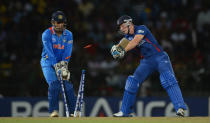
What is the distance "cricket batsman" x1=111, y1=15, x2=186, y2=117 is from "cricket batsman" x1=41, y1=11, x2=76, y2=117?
2.97 ft

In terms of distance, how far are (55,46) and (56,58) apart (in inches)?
9.4

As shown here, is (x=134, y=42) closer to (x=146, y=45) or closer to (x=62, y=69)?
(x=146, y=45)

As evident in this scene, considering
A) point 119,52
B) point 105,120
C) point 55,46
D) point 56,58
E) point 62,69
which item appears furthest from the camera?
point 56,58

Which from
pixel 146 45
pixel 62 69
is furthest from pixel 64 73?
pixel 146 45

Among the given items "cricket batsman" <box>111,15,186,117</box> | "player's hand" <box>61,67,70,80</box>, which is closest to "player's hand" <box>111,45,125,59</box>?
"cricket batsman" <box>111,15,186,117</box>

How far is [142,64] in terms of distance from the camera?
329 inches

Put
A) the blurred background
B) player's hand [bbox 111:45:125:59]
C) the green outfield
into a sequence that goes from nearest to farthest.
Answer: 1. the green outfield
2. player's hand [bbox 111:45:125:59]
3. the blurred background

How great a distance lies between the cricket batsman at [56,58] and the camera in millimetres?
8336

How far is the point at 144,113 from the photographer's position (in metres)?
12.0

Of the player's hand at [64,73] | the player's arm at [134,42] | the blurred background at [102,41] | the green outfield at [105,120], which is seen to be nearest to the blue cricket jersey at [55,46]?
the player's hand at [64,73]

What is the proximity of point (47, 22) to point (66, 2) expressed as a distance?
3.69ft

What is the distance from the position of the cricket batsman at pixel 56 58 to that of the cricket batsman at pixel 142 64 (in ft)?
2.97

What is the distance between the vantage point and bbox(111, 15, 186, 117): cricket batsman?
816 cm

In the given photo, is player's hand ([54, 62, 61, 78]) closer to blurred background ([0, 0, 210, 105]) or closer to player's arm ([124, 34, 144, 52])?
player's arm ([124, 34, 144, 52])
